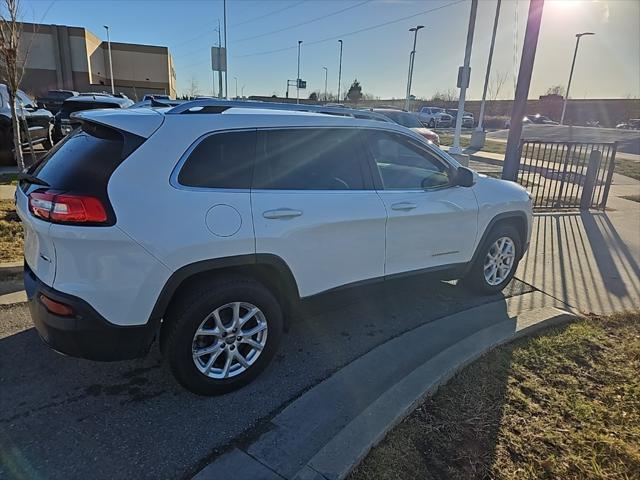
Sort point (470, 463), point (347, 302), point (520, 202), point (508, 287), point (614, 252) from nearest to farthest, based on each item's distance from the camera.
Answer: point (470, 463), point (347, 302), point (520, 202), point (508, 287), point (614, 252)

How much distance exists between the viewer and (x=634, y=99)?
209 feet

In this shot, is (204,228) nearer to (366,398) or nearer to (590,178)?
(366,398)

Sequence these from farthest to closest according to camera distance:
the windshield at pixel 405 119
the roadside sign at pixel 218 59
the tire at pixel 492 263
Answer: the roadside sign at pixel 218 59
the windshield at pixel 405 119
the tire at pixel 492 263

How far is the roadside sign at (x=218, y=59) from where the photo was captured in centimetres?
1608

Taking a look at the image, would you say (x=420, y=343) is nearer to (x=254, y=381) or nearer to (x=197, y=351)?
(x=254, y=381)

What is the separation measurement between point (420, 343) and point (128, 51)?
71190 mm

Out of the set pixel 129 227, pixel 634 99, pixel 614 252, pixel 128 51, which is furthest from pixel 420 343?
pixel 634 99

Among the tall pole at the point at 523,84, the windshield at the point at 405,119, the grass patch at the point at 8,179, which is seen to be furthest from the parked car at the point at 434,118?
the grass patch at the point at 8,179

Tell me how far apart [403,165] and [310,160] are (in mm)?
1450

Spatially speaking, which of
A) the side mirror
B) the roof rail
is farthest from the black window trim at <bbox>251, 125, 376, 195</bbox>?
the side mirror

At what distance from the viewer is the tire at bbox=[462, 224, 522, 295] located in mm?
4344

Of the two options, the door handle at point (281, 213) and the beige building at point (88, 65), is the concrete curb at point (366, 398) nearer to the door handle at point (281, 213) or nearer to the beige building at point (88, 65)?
the door handle at point (281, 213)

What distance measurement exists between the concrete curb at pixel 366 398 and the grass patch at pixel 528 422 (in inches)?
3.5

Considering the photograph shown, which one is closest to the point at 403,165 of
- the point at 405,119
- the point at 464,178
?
the point at 464,178
